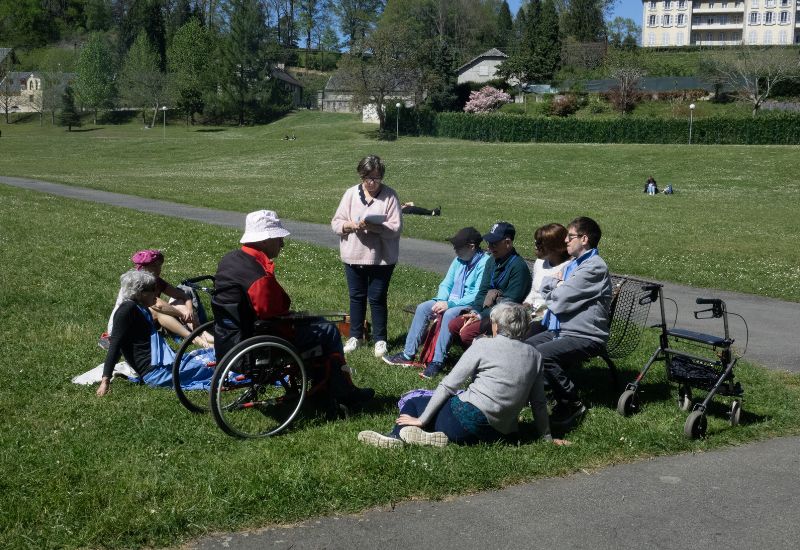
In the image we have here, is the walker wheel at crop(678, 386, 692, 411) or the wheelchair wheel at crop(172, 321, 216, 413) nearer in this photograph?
the wheelchair wheel at crop(172, 321, 216, 413)

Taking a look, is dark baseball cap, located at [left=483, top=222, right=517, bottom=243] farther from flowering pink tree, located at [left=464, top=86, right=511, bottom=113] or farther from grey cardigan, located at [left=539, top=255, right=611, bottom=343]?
flowering pink tree, located at [left=464, top=86, right=511, bottom=113]

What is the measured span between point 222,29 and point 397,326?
363ft

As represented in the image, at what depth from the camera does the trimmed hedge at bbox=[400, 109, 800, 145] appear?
56.8m

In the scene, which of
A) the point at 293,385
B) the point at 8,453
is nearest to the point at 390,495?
the point at 293,385

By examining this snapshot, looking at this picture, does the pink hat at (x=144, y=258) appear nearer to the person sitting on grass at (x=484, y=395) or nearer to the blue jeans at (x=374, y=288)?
the blue jeans at (x=374, y=288)

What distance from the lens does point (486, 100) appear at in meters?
86.2

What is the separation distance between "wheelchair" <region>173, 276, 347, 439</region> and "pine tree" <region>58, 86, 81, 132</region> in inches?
4071

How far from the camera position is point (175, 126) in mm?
101688

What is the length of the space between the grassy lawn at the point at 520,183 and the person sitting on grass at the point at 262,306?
8.14m

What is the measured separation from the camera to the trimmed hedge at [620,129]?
56750 millimetres

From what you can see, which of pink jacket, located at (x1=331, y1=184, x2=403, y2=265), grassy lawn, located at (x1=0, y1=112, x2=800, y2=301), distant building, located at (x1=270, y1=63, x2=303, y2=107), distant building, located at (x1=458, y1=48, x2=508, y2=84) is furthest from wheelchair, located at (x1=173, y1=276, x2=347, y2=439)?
distant building, located at (x1=270, y1=63, x2=303, y2=107)

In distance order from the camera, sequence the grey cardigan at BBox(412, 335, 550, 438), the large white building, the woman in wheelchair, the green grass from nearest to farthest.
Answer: the green grass
the grey cardigan at BBox(412, 335, 550, 438)
the woman in wheelchair
the large white building

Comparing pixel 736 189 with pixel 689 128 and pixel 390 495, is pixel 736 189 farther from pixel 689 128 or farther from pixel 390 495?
pixel 390 495

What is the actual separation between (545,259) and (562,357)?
1.50m
